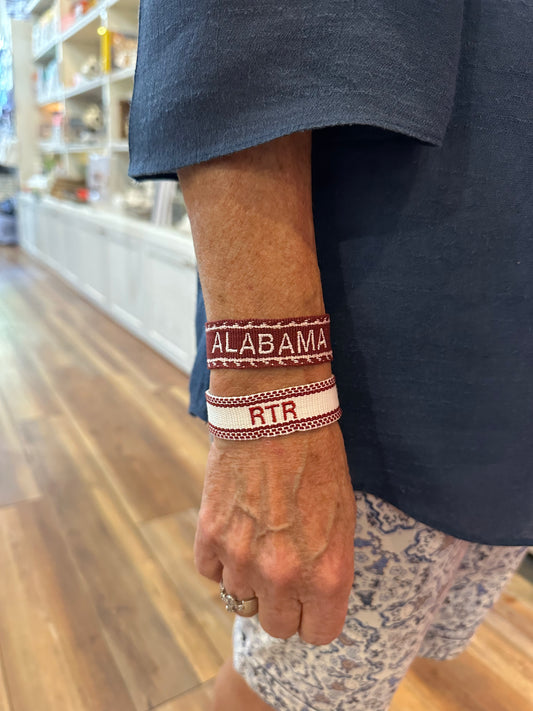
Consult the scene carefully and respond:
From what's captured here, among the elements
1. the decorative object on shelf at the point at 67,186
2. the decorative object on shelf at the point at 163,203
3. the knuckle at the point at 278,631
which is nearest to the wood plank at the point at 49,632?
the knuckle at the point at 278,631

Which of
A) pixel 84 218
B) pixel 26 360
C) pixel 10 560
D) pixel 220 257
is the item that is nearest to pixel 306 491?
pixel 220 257

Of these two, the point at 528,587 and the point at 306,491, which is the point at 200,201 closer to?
the point at 306,491

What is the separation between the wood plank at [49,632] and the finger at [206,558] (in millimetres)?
863

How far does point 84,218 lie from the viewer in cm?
377

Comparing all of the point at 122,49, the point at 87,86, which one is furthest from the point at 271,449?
the point at 87,86

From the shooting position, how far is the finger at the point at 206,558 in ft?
Answer: 1.32

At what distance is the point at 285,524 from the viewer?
372mm

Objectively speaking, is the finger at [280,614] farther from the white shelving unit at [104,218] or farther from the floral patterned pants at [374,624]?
the white shelving unit at [104,218]

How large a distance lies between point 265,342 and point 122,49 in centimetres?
348

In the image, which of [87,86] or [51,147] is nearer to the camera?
[87,86]

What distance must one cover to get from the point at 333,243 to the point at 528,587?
55.7 inches

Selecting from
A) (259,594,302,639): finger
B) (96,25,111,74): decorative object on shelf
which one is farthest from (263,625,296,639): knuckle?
(96,25,111,74): decorative object on shelf

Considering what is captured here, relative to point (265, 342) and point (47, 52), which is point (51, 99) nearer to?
point (47, 52)

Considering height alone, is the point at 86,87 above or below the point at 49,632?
above
